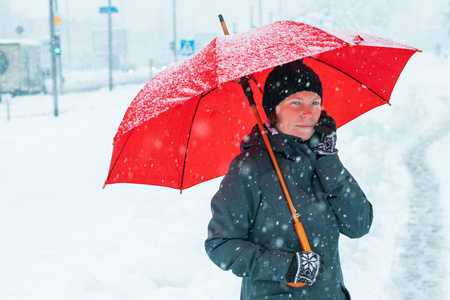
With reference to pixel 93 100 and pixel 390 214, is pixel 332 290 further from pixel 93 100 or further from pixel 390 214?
pixel 93 100

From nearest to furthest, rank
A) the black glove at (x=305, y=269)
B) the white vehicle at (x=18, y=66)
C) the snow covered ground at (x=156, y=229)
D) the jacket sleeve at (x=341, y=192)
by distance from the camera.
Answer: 1. the black glove at (x=305, y=269)
2. the jacket sleeve at (x=341, y=192)
3. the snow covered ground at (x=156, y=229)
4. the white vehicle at (x=18, y=66)

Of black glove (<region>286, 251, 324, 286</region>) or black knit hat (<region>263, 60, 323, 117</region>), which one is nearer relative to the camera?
black glove (<region>286, 251, 324, 286</region>)

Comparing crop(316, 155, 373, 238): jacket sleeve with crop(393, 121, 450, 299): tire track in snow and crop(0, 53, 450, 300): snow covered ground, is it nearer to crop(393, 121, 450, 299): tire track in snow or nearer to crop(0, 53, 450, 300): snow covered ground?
→ crop(0, 53, 450, 300): snow covered ground

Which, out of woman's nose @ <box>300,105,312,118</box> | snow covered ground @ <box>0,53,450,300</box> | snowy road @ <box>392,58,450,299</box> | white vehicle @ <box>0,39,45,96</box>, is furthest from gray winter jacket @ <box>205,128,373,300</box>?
white vehicle @ <box>0,39,45,96</box>

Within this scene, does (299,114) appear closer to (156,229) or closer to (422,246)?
(422,246)

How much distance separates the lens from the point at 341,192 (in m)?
2.33

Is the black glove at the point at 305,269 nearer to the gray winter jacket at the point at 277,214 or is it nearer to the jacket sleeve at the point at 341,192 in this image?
the gray winter jacket at the point at 277,214

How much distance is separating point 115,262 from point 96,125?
436 inches

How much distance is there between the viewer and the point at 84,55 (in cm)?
8856

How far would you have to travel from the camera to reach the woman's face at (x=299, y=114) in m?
2.39

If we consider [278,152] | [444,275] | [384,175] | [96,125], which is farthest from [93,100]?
[278,152]

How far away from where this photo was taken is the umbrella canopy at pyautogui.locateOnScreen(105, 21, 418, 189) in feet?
7.45

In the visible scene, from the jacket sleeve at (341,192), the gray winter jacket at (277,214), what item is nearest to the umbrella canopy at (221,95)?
the gray winter jacket at (277,214)

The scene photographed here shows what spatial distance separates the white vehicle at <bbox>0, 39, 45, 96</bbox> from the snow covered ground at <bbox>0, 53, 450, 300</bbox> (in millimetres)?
17200
